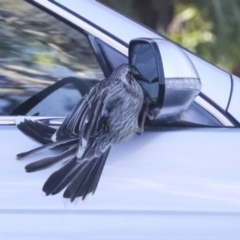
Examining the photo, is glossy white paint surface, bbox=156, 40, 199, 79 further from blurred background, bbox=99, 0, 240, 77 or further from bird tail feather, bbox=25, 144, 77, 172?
blurred background, bbox=99, 0, 240, 77

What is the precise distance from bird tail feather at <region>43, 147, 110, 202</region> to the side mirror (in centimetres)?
23

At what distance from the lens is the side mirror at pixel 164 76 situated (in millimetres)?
1823

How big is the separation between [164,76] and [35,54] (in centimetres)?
49

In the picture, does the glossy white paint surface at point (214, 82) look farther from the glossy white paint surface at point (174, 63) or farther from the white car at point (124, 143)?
the glossy white paint surface at point (174, 63)

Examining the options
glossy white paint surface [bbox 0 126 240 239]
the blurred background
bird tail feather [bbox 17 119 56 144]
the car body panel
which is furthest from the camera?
the blurred background

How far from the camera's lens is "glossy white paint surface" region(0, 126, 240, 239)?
1.80m

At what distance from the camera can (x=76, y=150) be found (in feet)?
6.10

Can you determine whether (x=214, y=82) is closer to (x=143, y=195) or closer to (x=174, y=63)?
(x=174, y=63)

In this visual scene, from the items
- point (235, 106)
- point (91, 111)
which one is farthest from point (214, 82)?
point (91, 111)

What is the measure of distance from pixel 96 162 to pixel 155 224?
0.23 metres

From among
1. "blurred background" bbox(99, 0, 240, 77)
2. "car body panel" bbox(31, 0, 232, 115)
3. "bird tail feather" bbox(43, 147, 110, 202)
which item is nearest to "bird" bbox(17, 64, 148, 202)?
"bird tail feather" bbox(43, 147, 110, 202)

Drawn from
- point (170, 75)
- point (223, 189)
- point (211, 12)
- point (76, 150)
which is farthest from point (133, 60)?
point (211, 12)

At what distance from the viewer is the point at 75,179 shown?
1.81 meters

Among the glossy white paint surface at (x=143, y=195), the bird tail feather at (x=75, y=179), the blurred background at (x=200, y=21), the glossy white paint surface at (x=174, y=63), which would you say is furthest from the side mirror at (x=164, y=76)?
the blurred background at (x=200, y=21)
